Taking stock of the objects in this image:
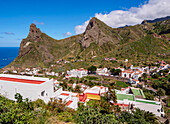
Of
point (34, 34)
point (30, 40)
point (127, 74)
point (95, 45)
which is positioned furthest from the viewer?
point (34, 34)

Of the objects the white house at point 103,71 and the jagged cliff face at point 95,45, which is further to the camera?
the jagged cliff face at point 95,45

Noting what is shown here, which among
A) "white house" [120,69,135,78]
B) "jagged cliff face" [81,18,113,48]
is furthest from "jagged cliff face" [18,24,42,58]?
"white house" [120,69,135,78]

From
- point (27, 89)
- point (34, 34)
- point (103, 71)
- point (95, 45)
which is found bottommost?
point (27, 89)

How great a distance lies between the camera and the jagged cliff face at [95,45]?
243 ft

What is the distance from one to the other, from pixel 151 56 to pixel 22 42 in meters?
101

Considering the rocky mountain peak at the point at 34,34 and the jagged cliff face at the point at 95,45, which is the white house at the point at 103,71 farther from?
the rocky mountain peak at the point at 34,34

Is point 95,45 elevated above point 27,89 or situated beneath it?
elevated above

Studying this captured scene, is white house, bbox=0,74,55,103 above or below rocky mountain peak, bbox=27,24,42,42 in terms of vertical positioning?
below

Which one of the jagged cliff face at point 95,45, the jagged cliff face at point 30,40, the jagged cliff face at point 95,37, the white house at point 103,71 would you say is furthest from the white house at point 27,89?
the jagged cliff face at point 95,37

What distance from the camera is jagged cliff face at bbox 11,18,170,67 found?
74.0 meters

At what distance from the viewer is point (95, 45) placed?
3782 inches

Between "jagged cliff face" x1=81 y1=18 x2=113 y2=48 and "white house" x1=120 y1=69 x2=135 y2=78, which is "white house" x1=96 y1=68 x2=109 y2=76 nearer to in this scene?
"white house" x1=120 y1=69 x2=135 y2=78

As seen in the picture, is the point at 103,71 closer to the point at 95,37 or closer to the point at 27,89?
the point at 27,89

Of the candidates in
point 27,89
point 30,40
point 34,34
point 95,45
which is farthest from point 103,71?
point 34,34
